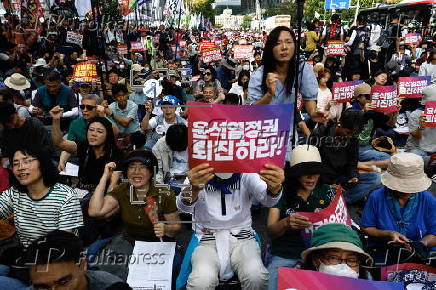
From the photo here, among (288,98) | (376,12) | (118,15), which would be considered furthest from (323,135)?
(118,15)

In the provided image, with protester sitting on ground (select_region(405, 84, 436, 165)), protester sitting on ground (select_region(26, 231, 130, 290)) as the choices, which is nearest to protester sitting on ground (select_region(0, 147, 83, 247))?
protester sitting on ground (select_region(26, 231, 130, 290))

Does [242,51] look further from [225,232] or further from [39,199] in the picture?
[39,199]

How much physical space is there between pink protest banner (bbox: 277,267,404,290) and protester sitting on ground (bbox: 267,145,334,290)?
0.87m

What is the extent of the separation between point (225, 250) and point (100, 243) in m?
1.15

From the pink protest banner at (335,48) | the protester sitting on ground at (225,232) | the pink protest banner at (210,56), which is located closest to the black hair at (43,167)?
the protester sitting on ground at (225,232)

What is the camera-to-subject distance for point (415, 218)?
113 inches

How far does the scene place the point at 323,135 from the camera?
190 inches

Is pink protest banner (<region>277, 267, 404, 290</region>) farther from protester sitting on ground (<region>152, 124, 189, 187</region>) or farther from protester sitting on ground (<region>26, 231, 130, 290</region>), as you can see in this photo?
protester sitting on ground (<region>152, 124, 189, 187</region>)

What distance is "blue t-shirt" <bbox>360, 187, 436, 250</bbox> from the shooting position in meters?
2.88

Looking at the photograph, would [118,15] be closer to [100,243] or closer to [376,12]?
[376,12]

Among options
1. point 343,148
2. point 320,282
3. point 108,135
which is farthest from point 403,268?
point 108,135

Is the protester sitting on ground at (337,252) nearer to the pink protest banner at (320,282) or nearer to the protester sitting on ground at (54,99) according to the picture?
the pink protest banner at (320,282)

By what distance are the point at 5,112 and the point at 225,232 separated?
2983 mm

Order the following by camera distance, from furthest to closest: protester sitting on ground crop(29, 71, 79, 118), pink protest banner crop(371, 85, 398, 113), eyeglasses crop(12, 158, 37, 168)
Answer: protester sitting on ground crop(29, 71, 79, 118), pink protest banner crop(371, 85, 398, 113), eyeglasses crop(12, 158, 37, 168)
